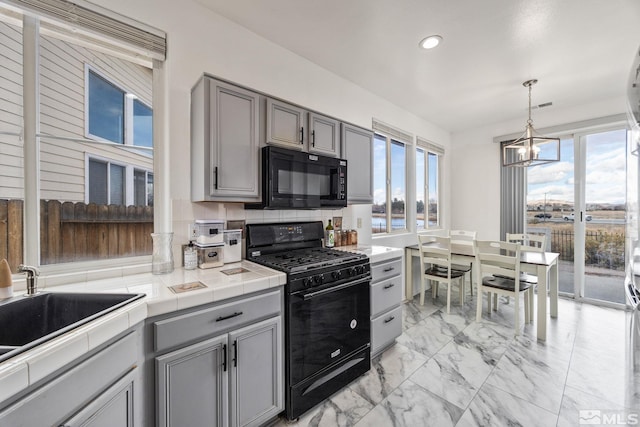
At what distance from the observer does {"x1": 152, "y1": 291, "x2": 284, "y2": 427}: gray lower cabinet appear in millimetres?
1227

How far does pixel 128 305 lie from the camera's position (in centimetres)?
110

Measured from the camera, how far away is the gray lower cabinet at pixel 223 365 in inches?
48.3

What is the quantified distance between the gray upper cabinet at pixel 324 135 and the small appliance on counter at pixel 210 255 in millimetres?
1074

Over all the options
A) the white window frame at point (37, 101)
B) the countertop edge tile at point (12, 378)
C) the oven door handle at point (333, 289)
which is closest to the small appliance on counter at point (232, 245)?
the white window frame at point (37, 101)

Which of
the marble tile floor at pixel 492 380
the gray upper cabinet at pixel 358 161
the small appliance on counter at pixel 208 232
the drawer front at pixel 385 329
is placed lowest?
the marble tile floor at pixel 492 380

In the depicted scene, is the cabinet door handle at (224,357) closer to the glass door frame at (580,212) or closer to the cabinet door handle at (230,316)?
the cabinet door handle at (230,316)

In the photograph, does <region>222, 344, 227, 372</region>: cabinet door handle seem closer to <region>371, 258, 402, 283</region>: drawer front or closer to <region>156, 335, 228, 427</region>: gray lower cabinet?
<region>156, 335, 228, 427</region>: gray lower cabinet

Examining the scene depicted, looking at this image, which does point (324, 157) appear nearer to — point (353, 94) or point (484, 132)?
point (353, 94)

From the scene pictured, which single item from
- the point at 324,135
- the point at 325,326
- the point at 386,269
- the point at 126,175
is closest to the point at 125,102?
the point at 126,175

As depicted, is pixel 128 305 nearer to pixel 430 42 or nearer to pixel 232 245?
pixel 232 245

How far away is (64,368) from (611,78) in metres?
4.94

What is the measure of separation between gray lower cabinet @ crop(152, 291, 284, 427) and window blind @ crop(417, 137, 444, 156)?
11.8 feet

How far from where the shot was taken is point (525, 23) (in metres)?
2.04

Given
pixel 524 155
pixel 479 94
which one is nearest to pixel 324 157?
pixel 524 155
